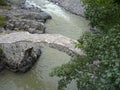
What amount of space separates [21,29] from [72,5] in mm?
8447

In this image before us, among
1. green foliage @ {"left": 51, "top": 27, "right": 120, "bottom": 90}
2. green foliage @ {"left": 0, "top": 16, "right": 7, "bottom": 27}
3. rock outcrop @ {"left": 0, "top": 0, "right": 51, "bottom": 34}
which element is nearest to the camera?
green foliage @ {"left": 51, "top": 27, "right": 120, "bottom": 90}

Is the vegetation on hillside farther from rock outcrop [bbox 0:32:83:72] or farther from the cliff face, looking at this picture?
the cliff face

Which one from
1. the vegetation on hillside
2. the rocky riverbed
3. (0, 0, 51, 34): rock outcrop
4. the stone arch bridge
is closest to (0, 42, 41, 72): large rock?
the rocky riverbed

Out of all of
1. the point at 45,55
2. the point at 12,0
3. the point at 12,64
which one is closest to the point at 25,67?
→ the point at 12,64

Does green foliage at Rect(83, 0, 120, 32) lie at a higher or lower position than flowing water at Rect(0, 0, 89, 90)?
higher

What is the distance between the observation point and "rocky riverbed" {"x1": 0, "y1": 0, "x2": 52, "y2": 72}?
14195 millimetres

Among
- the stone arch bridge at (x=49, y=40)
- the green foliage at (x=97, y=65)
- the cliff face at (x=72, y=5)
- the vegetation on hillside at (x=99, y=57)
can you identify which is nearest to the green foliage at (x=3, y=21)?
the stone arch bridge at (x=49, y=40)

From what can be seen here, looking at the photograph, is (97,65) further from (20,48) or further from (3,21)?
(3,21)

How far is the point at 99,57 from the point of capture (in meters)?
8.23

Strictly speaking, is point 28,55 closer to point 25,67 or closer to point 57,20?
point 25,67

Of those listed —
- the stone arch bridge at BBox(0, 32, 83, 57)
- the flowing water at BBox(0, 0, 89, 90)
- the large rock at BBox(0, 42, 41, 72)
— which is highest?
the stone arch bridge at BBox(0, 32, 83, 57)

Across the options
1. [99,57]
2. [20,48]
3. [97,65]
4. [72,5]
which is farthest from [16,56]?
[72,5]

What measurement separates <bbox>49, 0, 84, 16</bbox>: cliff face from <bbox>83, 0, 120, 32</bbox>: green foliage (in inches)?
487

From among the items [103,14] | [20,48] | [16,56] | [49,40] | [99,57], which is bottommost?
[16,56]
